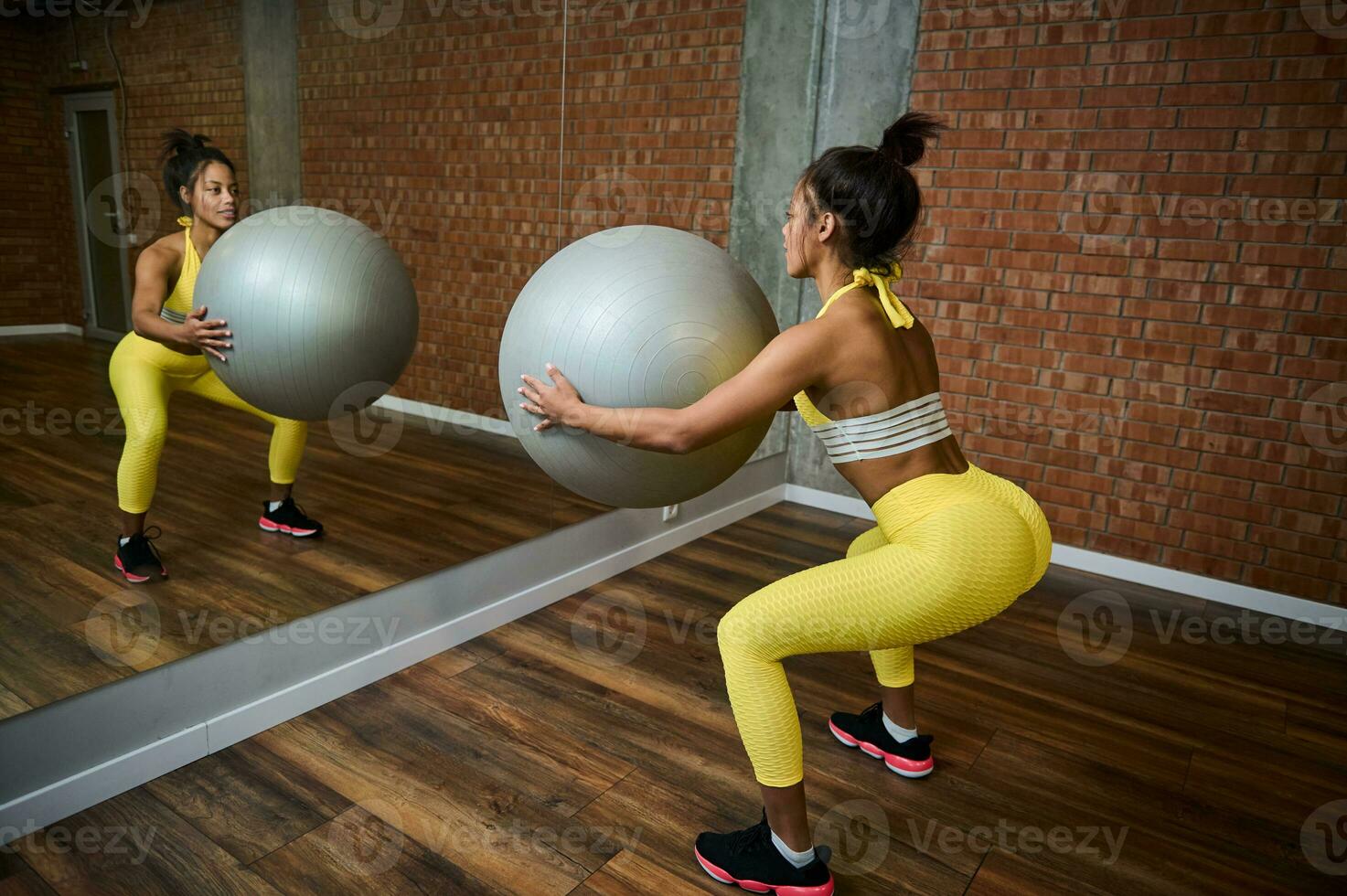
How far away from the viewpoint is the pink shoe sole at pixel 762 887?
1766mm

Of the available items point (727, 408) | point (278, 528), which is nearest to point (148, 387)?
point (278, 528)

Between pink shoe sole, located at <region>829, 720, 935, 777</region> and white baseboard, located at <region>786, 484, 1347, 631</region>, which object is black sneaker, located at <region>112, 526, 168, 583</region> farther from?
white baseboard, located at <region>786, 484, 1347, 631</region>

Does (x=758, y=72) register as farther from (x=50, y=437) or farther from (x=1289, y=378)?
(x=50, y=437)

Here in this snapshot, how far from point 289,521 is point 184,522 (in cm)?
26

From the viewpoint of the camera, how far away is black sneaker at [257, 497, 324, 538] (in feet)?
7.47

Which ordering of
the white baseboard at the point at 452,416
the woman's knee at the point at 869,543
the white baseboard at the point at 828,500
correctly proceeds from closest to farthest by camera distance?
1. the woman's knee at the point at 869,543
2. the white baseboard at the point at 452,416
3. the white baseboard at the point at 828,500

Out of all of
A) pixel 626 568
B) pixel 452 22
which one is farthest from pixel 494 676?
pixel 452 22

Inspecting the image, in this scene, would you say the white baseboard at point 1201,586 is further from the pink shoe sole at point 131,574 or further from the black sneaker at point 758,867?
the pink shoe sole at point 131,574

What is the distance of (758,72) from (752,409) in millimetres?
2825

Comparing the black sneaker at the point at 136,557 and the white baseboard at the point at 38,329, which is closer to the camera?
the white baseboard at the point at 38,329

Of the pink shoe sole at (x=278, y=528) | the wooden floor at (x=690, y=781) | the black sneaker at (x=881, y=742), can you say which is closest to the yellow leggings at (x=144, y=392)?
the pink shoe sole at (x=278, y=528)

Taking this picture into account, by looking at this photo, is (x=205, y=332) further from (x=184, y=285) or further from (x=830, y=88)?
(x=830, y=88)

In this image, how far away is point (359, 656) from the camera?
2471 mm

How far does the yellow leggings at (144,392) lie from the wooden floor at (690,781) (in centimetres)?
68
